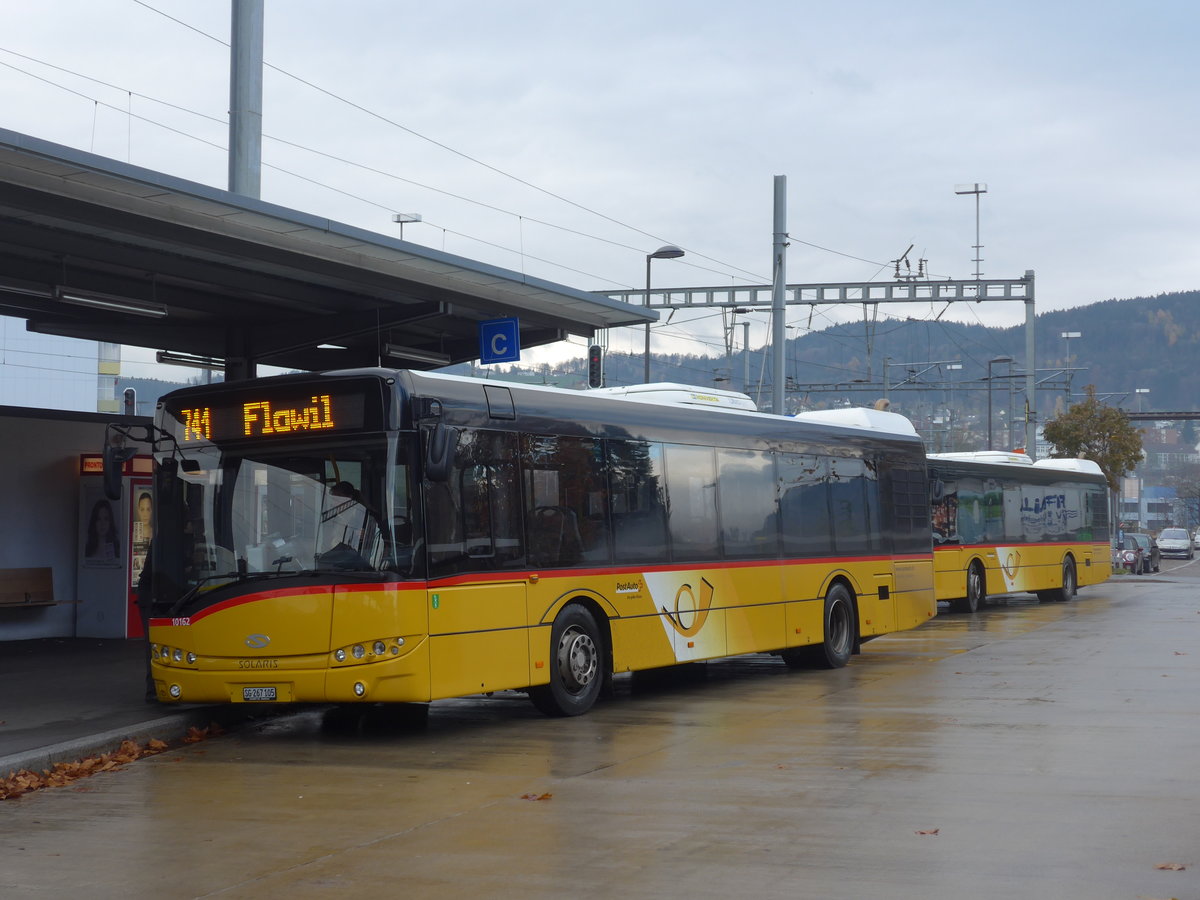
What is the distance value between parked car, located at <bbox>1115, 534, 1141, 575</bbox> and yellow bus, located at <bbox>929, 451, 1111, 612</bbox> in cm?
1907

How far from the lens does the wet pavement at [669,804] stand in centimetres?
696

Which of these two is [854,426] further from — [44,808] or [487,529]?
[44,808]

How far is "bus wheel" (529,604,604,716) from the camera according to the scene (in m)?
13.1

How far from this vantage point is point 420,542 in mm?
11594

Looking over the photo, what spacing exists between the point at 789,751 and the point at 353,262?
7.52 metres

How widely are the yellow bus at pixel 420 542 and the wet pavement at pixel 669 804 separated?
616 millimetres

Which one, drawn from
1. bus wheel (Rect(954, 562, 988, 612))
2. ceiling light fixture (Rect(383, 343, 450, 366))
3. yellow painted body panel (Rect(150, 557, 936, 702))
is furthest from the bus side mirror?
bus wheel (Rect(954, 562, 988, 612))

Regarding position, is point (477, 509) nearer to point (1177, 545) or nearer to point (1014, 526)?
point (1014, 526)

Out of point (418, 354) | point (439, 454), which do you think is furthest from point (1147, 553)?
point (439, 454)

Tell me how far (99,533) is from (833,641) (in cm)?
961

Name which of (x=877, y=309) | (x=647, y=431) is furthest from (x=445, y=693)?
(x=877, y=309)

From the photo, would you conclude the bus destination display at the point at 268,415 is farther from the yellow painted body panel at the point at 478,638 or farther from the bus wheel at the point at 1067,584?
the bus wheel at the point at 1067,584

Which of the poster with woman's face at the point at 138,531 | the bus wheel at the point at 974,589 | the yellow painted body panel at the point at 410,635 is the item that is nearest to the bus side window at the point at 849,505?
the yellow painted body panel at the point at 410,635

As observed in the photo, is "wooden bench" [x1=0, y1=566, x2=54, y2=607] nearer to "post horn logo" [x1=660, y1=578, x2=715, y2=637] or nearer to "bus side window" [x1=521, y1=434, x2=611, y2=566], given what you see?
"bus side window" [x1=521, y1=434, x2=611, y2=566]
